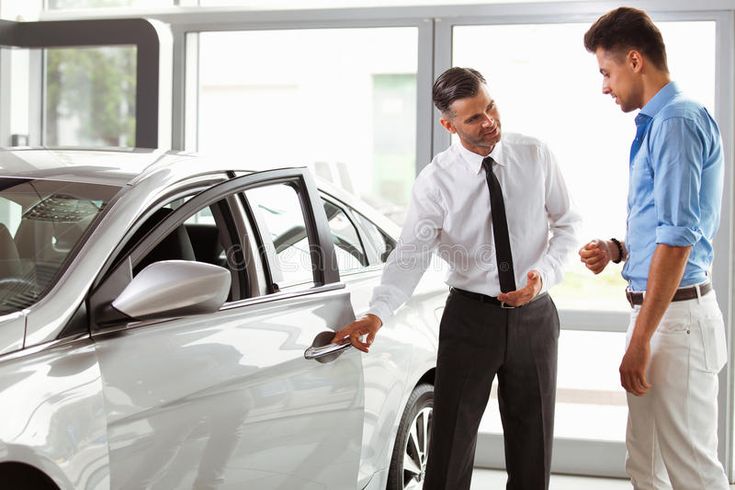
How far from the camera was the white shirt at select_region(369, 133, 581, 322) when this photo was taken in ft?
8.99

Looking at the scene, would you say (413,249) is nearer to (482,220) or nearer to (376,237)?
(482,220)

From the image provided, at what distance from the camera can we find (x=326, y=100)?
5023mm

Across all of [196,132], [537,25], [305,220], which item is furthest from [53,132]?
[305,220]

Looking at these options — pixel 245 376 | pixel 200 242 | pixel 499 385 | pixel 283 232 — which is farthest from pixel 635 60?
pixel 200 242

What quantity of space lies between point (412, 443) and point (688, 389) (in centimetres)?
127

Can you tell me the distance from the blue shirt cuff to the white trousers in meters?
0.20

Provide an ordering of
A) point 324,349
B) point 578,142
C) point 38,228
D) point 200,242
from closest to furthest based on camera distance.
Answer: point 38,228, point 324,349, point 200,242, point 578,142

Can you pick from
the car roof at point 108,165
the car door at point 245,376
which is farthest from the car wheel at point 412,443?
the car roof at point 108,165

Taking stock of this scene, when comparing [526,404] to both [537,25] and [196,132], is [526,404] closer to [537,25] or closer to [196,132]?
[537,25]

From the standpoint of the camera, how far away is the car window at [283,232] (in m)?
2.75

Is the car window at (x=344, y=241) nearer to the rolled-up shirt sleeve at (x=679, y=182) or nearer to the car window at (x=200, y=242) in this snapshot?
the car window at (x=200, y=242)

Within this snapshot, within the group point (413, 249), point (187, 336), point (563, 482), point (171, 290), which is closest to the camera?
point (171, 290)

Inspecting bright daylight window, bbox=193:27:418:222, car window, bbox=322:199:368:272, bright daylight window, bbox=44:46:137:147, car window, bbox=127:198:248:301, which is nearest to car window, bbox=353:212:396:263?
car window, bbox=322:199:368:272

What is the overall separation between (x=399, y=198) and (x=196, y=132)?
124cm
